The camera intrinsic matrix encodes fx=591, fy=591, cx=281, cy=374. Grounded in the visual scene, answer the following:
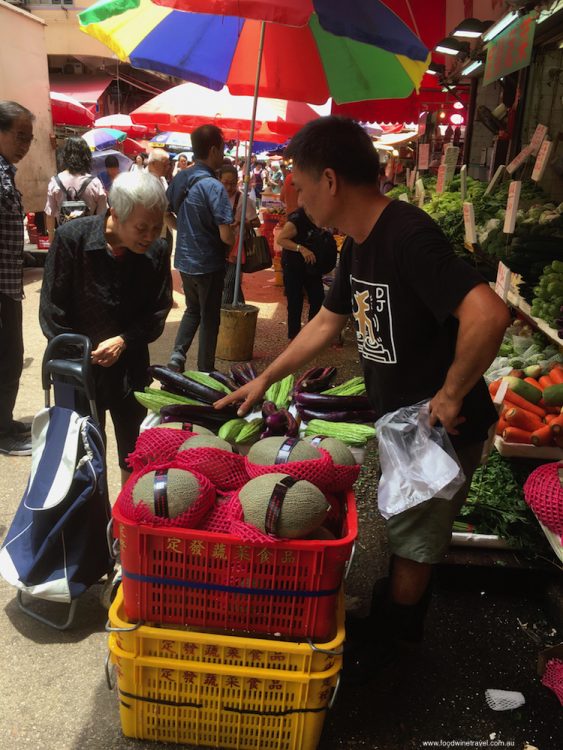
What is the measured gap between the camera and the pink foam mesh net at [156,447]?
80.4 inches

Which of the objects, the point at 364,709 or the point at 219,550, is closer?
the point at 219,550

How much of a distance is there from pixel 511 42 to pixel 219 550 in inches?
139

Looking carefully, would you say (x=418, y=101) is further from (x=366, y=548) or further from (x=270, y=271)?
(x=366, y=548)

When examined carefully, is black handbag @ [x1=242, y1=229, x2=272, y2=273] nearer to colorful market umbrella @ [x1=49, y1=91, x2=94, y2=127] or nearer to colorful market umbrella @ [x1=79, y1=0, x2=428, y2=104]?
colorful market umbrella @ [x1=79, y1=0, x2=428, y2=104]

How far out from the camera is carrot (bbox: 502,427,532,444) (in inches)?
126

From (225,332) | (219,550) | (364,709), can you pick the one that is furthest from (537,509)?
(225,332)

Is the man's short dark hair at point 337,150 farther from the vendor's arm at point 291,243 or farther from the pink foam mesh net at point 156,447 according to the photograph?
the vendor's arm at point 291,243

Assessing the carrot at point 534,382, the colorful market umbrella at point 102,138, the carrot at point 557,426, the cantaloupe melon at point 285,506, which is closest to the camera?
the cantaloupe melon at point 285,506

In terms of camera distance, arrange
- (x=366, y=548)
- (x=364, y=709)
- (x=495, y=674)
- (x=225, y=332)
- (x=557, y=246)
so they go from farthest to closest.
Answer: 1. (x=225, y=332)
2. (x=557, y=246)
3. (x=366, y=548)
4. (x=495, y=674)
5. (x=364, y=709)

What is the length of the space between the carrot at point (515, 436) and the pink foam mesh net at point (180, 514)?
6.51ft

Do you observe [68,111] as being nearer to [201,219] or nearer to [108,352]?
[201,219]

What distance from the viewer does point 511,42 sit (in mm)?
3584

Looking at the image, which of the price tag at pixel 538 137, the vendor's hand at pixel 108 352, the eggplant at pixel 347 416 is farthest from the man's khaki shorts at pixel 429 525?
the price tag at pixel 538 137

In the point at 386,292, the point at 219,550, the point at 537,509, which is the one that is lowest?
the point at 537,509
